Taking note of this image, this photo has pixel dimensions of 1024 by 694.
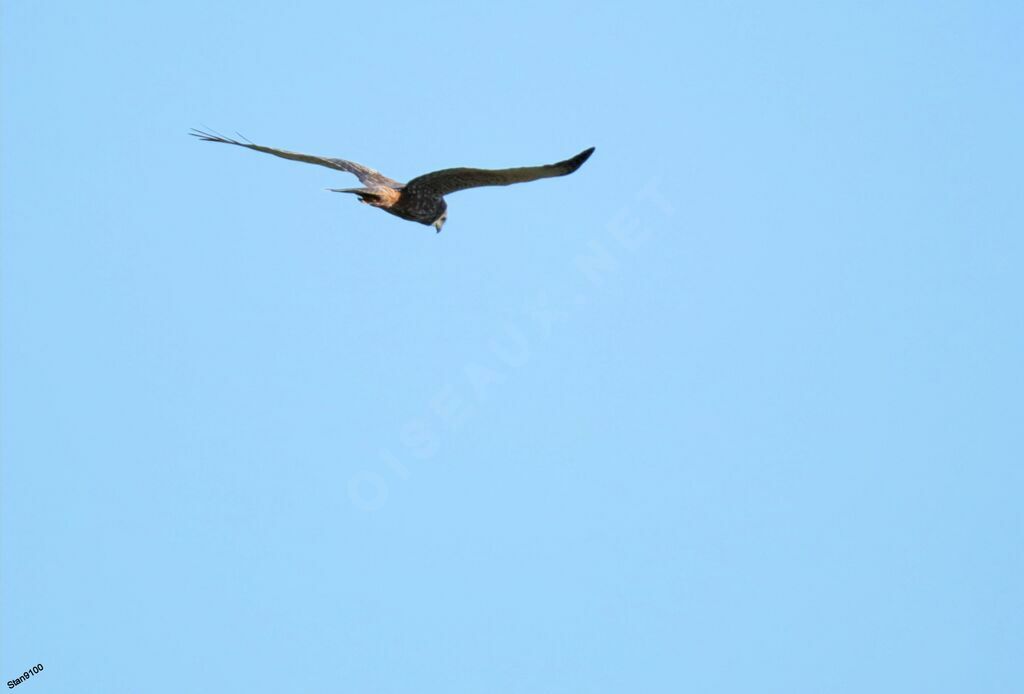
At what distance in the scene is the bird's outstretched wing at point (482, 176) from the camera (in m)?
18.0

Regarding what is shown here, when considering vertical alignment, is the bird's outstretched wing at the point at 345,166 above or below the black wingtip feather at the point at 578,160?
above

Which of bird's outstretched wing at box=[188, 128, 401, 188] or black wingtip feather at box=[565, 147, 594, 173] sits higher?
bird's outstretched wing at box=[188, 128, 401, 188]

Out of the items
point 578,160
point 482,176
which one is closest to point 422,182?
point 482,176

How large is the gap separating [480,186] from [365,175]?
2181 millimetres

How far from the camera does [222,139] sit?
62.1 feet

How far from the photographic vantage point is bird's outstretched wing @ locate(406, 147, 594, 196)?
59.1 ft

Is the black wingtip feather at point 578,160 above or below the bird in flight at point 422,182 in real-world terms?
below

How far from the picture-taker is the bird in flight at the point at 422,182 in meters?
18.6

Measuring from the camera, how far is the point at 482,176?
19203 millimetres

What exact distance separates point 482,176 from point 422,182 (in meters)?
1.07

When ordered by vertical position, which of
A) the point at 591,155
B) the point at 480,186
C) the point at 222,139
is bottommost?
the point at 591,155

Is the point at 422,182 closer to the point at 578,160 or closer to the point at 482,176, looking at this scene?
the point at 482,176

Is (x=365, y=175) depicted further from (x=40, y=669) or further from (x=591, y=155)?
(x=40, y=669)

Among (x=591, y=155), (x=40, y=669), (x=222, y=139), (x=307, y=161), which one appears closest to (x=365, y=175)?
(x=307, y=161)
